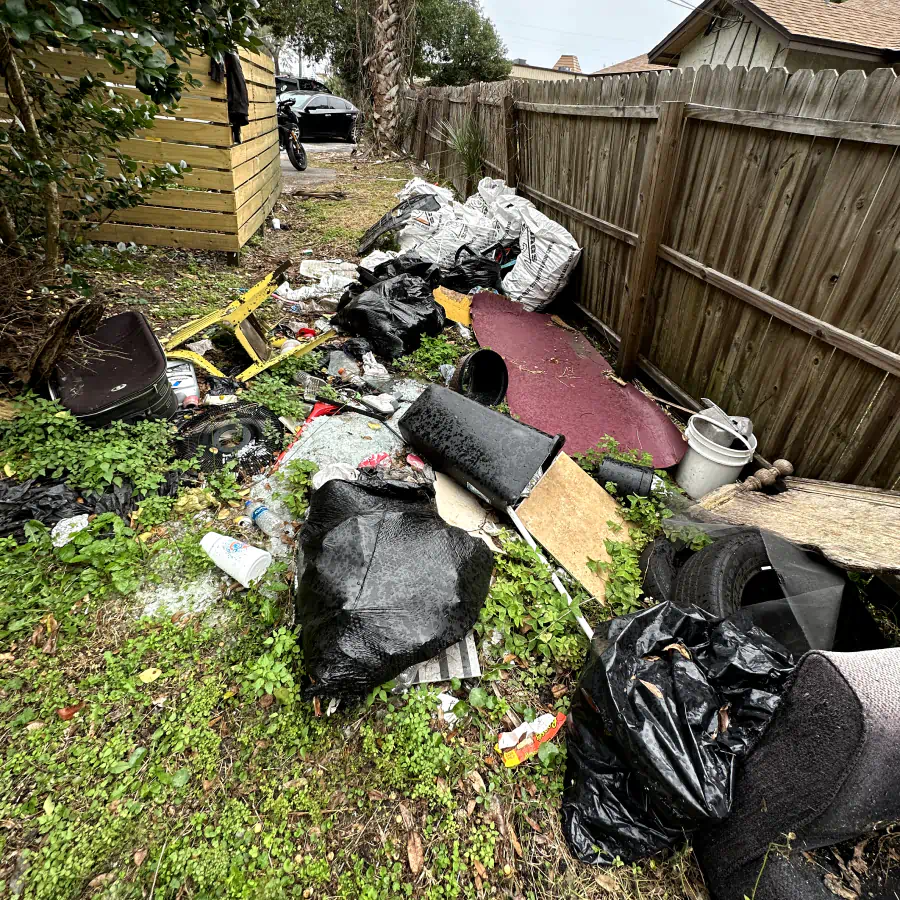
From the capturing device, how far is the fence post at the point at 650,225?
128 inches

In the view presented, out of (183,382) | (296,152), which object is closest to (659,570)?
(183,382)

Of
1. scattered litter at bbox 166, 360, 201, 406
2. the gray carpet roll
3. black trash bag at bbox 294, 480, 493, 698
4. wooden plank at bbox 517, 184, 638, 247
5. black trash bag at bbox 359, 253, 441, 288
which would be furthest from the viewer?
black trash bag at bbox 359, 253, 441, 288

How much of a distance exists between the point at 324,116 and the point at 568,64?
2843 centimetres

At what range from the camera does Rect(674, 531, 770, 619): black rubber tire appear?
197 centimetres

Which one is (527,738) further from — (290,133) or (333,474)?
(290,133)

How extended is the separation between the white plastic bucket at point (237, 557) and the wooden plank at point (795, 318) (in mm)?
2784

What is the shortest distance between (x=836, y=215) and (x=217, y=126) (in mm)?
5008

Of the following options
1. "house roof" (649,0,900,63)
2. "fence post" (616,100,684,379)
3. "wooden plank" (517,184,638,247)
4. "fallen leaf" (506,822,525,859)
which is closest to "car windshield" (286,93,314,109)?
"house roof" (649,0,900,63)

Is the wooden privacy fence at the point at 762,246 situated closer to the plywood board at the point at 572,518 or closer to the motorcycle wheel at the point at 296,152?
the plywood board at the point at 572,518

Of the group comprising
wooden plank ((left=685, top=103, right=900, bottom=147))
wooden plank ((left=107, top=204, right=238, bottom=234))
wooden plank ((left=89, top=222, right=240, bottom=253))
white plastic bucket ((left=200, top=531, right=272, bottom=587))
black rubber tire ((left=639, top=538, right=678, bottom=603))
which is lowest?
black rubber tire ((left=639, top=538, right=678, bottom=603))

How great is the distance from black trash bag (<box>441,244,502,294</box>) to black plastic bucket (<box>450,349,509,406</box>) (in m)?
1.66

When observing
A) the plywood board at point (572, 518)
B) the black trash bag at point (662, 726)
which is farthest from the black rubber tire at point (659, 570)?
the black trash bag at point (662, 726)

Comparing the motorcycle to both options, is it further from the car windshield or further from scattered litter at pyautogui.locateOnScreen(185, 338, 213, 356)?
scattered litter at pyautogui.locateOnScreen(185, 338, 213, 356)

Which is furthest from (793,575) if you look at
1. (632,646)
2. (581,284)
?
(581,284)
